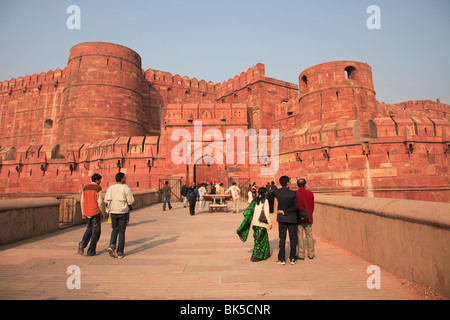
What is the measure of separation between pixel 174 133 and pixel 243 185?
598cm

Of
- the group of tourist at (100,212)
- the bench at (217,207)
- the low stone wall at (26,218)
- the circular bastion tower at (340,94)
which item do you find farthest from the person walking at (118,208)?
the circular bastion tower at (340,94)

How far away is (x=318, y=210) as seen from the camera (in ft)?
19.7

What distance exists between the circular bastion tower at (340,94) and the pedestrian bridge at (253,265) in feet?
46.7

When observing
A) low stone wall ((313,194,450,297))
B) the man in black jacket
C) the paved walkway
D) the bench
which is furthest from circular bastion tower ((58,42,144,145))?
low stone wall ((313,194,450,297))

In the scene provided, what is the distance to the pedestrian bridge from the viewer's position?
8.56 feet

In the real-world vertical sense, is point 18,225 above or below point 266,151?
below

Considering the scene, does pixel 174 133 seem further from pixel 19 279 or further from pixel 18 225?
pixel 19 279

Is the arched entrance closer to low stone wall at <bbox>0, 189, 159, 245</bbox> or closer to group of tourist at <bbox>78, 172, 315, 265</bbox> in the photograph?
low stone wall at <bbox>0, 189, 159, 245</bbox>

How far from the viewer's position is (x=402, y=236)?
302cm

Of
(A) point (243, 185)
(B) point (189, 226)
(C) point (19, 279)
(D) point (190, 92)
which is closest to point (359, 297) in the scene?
(C) point (19, 279)

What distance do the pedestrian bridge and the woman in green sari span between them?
0.15m

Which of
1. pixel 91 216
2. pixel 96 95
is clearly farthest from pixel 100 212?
pixel 96 95

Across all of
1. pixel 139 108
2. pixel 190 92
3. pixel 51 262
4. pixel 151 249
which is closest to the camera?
pixel 51 262

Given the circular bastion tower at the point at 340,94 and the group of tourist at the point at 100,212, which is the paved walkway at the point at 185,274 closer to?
the group of tourist at the point at 100,212
